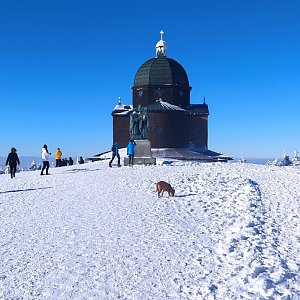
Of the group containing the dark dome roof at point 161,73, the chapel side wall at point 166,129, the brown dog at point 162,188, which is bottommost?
the brown dog at point 162,188

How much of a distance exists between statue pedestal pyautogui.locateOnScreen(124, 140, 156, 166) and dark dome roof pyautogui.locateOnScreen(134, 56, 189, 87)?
2298cm

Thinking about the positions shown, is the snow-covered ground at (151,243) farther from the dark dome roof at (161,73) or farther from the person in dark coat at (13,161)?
the dark dome roof at (161,73)

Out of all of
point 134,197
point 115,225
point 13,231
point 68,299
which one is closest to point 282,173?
point 134,197

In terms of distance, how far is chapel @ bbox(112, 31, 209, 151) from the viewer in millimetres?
45125

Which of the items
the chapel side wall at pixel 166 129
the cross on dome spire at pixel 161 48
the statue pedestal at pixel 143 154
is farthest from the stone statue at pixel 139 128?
the cross on dome spire at pixel 161 48

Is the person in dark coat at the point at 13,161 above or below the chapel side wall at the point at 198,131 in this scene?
below

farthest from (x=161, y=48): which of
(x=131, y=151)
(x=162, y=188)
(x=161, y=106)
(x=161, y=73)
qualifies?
(x=162, y=188)

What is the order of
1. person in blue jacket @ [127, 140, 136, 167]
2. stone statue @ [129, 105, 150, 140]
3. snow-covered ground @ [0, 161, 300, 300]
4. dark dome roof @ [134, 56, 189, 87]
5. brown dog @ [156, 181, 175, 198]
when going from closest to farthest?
1. snow-covered ground @ [0, 161, 300, 300]
2. brown dog @ [156, 181, 175, 198]
3. person in blue jacket @ [127, 140, 136, 167]
4. stone statue @ [129, 105, 150, 140]
5. dark dome roof @ [134, 56, 189, 87]

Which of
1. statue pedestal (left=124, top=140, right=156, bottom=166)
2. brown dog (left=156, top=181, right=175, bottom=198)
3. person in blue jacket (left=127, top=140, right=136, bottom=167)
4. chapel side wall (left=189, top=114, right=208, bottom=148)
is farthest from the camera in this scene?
chapel side wall (left=189, top=114, right=208, bottom=148)

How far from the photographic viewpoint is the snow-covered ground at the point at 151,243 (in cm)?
652

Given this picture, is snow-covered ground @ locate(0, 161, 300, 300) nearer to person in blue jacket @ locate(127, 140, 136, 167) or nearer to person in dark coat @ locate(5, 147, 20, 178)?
person in dark coat @ locate(5, 147, 20, 178)

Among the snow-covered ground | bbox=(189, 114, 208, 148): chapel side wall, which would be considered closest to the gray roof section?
bbox=(189, 114, 208, 148): chapel side wall

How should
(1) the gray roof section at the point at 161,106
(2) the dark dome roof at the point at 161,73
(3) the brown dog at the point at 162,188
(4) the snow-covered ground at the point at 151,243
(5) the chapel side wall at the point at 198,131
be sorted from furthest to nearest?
(5) the chapel side wall at the point at 198,131 → (2) the dark dome roof at the point at 161,73 → (1) the gray roof section at the point at 161,106 → (3) the brown dog at the point at 162,188 → (4) the snow-covered ground at the point at 151,243

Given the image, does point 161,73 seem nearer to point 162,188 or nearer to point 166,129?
point 166,129
